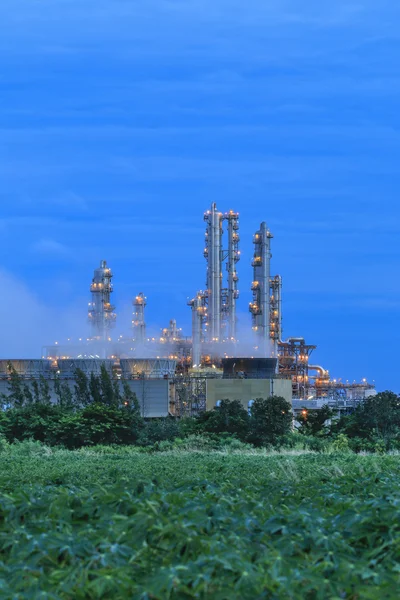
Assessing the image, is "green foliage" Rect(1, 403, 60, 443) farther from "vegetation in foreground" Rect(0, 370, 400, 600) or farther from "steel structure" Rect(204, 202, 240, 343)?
"steel structure" Rect(204, 202, 240, 343)

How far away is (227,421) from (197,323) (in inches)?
1960

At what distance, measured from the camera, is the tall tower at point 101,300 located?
8669 centimetres

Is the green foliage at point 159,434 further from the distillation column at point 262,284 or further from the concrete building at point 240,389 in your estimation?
the distillation column at point 262,284

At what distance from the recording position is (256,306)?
86.2 m

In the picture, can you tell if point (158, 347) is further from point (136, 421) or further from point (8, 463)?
point (8, 463)

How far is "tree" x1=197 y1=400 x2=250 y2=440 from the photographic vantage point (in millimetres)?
34188

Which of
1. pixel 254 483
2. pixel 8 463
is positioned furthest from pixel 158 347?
pixel 254 483

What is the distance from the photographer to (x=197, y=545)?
5570mm

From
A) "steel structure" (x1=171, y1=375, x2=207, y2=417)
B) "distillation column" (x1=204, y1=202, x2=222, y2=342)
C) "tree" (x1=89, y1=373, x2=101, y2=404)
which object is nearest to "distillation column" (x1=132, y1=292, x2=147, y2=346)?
"distillation column" (x1=204, y1=202, x2=222, y2=342)

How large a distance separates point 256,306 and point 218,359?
7.37m

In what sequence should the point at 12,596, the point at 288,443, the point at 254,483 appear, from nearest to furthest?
the point at 12,596 < the point at 254,483 < the point at 288,443

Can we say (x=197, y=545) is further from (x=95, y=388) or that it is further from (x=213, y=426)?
(x=95, y=388)

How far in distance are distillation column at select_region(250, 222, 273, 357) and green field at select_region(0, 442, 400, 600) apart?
7793 centimetres

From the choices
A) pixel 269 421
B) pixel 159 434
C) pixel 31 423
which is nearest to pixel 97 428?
pixel 159 434
